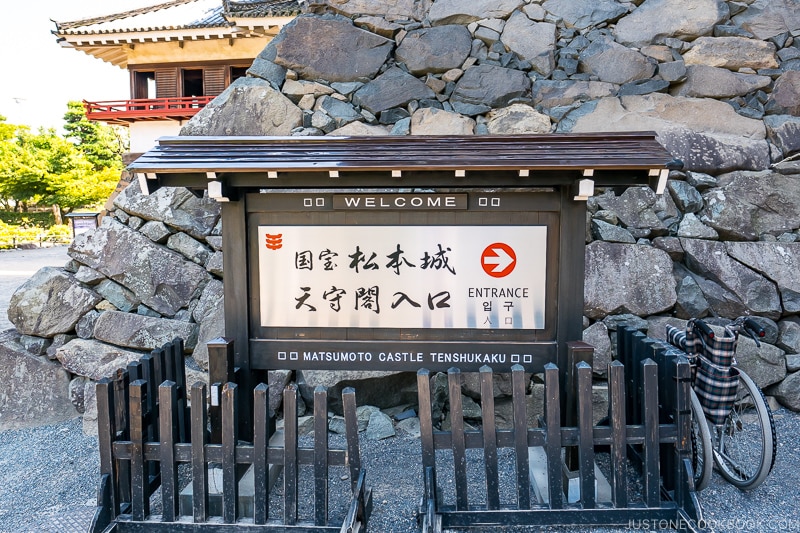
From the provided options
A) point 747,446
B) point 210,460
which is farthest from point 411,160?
point 747,446

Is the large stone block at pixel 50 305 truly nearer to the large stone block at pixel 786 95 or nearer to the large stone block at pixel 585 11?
the large stone block at pixel 585 11

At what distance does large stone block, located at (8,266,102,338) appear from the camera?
5.09m

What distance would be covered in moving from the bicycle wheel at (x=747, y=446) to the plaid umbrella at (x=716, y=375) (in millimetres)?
105

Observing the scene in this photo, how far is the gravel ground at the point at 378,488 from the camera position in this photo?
126 inches

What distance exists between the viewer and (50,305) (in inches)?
202

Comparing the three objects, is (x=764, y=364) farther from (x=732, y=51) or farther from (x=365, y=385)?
(x=365, y=385)

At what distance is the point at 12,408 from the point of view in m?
4.93

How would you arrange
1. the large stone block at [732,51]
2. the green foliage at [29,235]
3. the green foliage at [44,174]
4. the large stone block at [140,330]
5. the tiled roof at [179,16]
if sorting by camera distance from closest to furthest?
the large stone block at [140,330]
the large stone block at [732,51]
the tiled roof at [179,16]
the green foliage at [29,235]
the green foliage at [44,174]

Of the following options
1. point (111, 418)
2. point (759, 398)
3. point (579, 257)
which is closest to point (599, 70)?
point (579, 257)

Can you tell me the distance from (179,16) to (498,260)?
12.2 metres

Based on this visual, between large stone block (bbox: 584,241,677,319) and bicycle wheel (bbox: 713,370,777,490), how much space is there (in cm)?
117

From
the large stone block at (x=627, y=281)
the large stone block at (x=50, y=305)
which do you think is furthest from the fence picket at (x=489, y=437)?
the large stone block at (x=50, y=305)

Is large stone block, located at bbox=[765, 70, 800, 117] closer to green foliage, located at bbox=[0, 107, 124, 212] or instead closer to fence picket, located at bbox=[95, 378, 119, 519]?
fence picket, located at bbox=[95, 378, 119, 519]

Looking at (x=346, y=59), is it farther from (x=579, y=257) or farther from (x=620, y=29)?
(x=579, y=257)
